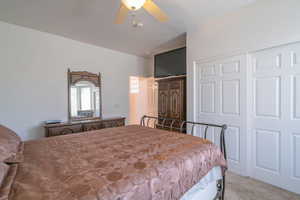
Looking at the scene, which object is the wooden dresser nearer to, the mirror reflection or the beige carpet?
the mirror reflection

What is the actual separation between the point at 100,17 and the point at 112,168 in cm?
268

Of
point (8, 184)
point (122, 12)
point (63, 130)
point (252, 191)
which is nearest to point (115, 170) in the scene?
point (8, 184)

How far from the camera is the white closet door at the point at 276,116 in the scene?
1.98 m

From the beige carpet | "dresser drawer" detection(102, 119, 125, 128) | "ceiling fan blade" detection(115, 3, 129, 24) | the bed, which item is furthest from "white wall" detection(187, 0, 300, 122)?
"dresser drawer" detection(102, 119, 125, 128)

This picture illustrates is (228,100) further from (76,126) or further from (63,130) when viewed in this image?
(63,130)

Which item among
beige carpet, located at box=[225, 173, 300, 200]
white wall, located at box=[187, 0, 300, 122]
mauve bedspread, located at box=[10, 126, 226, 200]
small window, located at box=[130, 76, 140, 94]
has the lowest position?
beige carpet, located at box=[225, 173, 300, 200]

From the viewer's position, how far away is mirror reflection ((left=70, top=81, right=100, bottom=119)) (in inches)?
137

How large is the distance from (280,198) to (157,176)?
6.65ft

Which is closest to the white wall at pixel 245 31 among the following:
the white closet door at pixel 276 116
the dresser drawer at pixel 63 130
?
the white closet door at pixel 276 116

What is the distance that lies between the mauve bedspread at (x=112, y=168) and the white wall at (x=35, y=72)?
5.40 ft

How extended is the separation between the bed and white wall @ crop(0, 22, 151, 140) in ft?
5.49

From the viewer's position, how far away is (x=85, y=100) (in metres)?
3.67

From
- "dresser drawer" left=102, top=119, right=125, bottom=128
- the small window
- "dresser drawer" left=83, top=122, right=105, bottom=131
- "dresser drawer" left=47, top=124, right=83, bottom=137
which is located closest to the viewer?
"dresser drawer" left=47, top=124, right=83, bottom=137

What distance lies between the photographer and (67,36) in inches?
128
